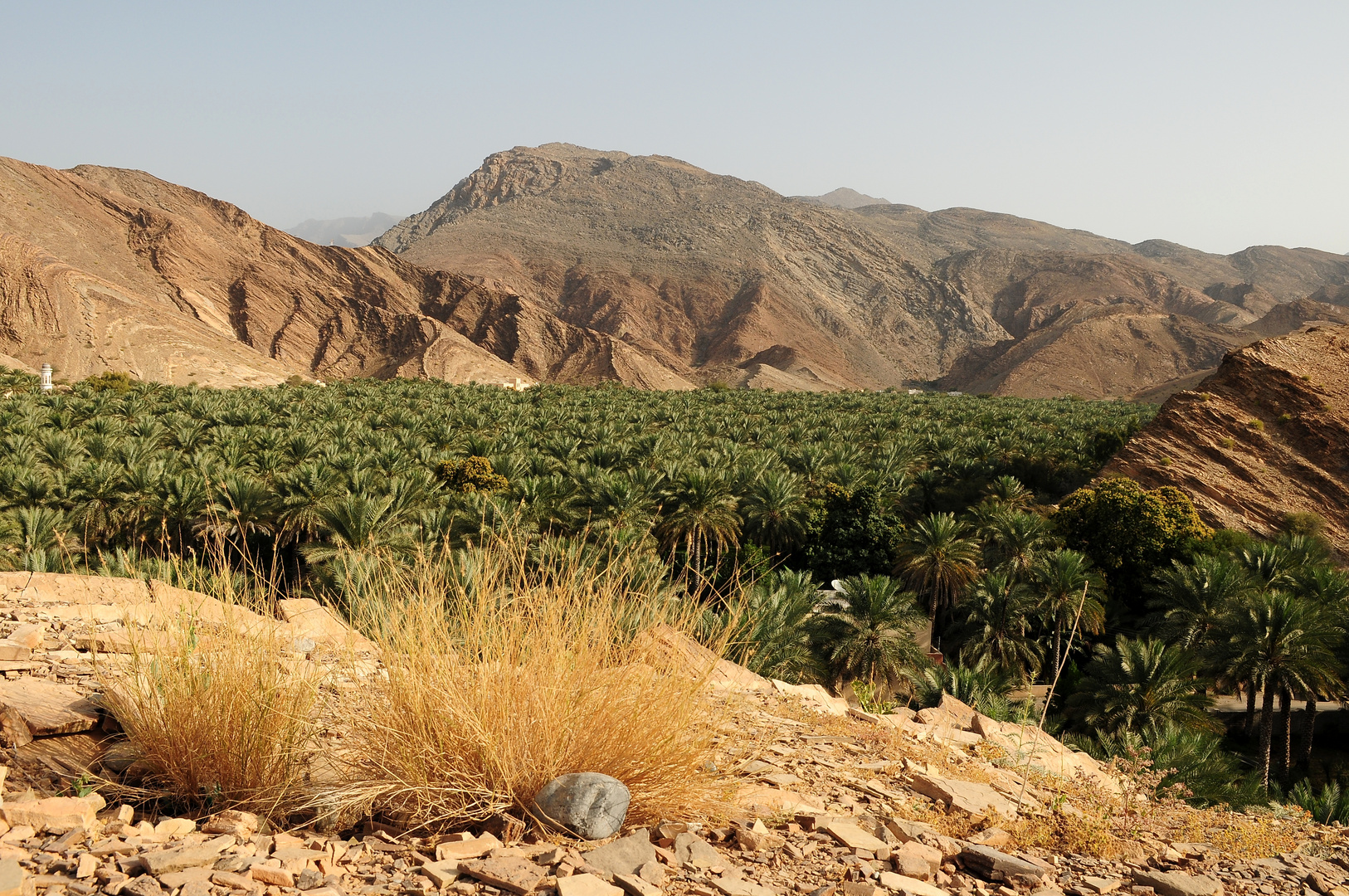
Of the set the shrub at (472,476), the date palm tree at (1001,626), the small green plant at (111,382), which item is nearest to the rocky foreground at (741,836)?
the date palm tree at (1001,626)

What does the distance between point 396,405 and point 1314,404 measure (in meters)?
45.9

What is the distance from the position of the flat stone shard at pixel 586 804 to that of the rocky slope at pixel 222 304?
2846 inches

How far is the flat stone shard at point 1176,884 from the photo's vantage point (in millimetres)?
3982

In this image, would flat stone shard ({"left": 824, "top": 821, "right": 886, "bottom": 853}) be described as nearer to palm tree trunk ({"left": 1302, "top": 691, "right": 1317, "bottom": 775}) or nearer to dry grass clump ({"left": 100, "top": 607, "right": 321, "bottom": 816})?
dry grass clump ({"left": 100, "top": 607, "right": 321, "bottom": 816})

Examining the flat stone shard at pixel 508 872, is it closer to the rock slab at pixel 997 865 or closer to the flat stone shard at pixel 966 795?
the rock slab at pixel 997 865

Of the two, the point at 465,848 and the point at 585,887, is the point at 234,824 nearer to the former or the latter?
the point at 465,848

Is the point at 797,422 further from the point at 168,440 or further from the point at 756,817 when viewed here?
the point at 756,817

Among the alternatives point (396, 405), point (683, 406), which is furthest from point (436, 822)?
point (683, 406)

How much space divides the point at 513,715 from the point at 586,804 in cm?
52

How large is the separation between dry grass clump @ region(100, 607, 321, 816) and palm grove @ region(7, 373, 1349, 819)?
4.26 feet

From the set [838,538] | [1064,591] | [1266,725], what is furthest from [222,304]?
[1266,725]

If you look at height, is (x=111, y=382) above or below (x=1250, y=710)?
above

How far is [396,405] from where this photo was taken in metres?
50.8

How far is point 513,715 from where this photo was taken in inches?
155
